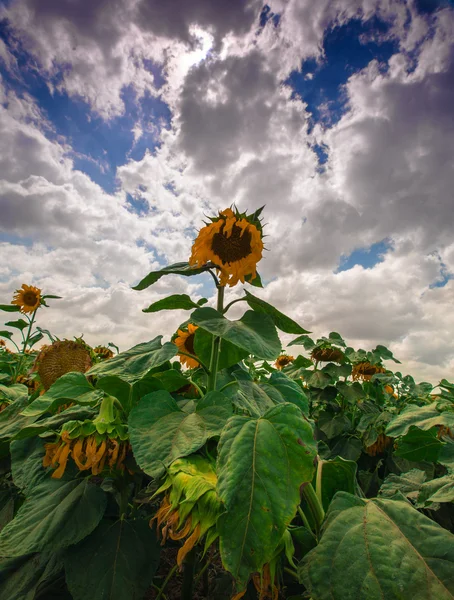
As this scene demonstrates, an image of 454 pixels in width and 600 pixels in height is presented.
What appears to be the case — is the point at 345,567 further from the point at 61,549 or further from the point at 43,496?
the point at 43,496

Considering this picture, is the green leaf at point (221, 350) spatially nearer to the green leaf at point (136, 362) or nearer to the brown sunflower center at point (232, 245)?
the green leaf at point (136, 362)

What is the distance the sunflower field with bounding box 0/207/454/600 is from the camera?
0.80m

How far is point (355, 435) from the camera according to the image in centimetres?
333

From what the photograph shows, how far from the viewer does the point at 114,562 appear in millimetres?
1183

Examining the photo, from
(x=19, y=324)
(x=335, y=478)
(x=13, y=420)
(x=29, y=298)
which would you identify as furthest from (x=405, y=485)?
(x=29, y=298)

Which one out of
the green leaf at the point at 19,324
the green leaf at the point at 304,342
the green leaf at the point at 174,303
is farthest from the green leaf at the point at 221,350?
the green leaf at the point at 19,324

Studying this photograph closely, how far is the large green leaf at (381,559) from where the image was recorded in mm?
743

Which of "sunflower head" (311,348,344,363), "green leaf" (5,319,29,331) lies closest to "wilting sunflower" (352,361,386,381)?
"sunflower head" (311,348,344,363)

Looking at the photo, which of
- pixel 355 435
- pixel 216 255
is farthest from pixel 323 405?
→ pixel 216 255

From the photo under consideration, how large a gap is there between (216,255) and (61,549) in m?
1.21

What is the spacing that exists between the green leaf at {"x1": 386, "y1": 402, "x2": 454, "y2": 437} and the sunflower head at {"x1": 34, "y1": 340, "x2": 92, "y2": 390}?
1602 mm

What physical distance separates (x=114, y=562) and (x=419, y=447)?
48.6 inches

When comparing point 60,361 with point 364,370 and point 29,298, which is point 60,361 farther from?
point 364,370

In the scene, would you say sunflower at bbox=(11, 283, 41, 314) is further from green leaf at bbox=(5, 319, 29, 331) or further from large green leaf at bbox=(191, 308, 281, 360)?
large green leaf at bbox=(191, 308, 281, 360)
